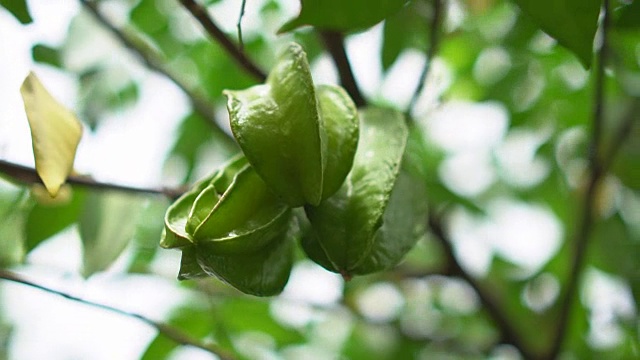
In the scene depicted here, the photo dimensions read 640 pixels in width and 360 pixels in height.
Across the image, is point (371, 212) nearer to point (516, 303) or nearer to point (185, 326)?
point (185, 326)

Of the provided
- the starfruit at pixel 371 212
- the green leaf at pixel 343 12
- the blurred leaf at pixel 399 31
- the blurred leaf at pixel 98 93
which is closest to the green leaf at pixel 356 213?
the starfruit at pixel 371 212

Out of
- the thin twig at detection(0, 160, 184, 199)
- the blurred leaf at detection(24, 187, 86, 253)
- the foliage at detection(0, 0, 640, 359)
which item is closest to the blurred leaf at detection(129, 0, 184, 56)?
the foliage at detection(0, 0, 640, 359)

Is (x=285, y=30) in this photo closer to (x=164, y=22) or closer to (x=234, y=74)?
(x=234, y=74)

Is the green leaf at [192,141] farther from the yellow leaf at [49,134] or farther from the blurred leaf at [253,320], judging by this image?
the yellow leaf at [49,134]

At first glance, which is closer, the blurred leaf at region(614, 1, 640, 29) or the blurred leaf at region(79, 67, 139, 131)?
the blurred leaf at region(614, 1, 640, 29)

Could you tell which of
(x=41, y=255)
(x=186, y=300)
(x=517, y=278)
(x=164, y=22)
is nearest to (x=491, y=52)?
(x=517, y=278)

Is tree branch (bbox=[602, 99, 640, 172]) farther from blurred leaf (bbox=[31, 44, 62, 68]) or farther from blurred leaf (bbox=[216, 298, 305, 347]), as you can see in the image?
blurred leaf (bbox=[31, 44, 62, 68])

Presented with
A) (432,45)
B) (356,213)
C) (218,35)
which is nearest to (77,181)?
(218,35)
